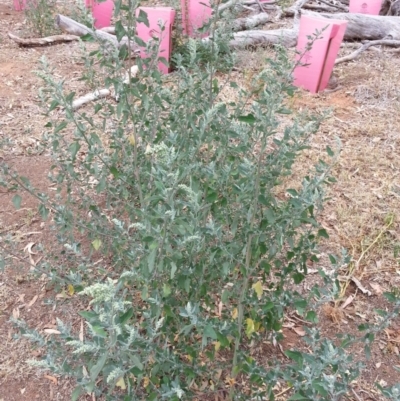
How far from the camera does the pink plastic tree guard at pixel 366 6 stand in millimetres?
7699

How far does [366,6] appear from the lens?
305 inches

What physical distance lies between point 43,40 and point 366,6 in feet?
17.7

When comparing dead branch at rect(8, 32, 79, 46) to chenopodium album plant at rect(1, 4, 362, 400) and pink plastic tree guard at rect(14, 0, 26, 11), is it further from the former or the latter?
chenopodium album plant at rect(1, 4, 362, 400)

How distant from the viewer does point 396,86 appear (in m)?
5.02

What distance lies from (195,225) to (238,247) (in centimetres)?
29

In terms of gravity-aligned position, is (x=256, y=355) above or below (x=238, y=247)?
below

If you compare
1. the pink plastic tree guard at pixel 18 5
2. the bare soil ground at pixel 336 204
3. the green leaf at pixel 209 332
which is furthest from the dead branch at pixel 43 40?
the green leaf at pixel 209 332

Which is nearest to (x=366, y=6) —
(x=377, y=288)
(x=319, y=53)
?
(x=319, y=53)

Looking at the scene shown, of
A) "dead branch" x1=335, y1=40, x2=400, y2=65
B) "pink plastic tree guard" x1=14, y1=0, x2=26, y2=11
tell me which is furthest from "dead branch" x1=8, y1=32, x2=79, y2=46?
"dead branch" x1=335, y1=40, x2=400, y2=65

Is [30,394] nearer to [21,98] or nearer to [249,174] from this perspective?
[249,174]

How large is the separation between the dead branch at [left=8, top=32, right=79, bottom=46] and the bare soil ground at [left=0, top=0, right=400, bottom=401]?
105mm

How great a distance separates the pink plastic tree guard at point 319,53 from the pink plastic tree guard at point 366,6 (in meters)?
3.27

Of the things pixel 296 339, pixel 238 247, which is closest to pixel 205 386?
pixel 296 339

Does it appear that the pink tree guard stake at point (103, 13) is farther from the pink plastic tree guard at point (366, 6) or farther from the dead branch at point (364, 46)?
the pink plastic tree guard at point (366, 6)
